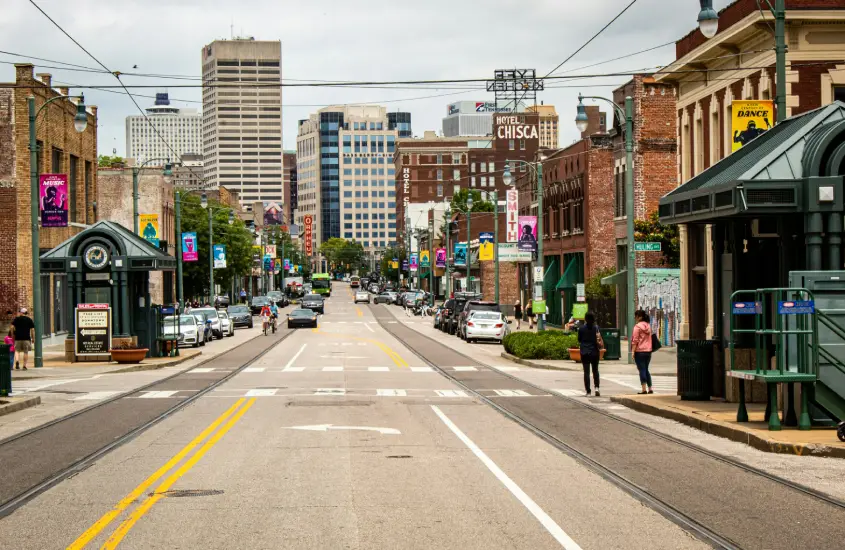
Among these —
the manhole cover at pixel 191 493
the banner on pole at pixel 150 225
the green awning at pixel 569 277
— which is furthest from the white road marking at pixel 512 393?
the green awning at pixel 569 277

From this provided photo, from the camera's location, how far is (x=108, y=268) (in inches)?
1468

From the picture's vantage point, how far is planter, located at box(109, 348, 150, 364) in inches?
1451

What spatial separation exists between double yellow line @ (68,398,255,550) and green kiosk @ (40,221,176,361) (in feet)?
62.6

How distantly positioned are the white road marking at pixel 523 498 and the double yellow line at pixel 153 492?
3617 millimetres

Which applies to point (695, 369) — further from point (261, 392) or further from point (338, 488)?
point (338, 488)

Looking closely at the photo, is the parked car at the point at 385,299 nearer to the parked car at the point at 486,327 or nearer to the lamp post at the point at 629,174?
the parked car at the point at 486,327

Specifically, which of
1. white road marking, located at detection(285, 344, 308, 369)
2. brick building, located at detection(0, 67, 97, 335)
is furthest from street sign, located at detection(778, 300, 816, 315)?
brick building, located at detection(0, 67, 97, 335)

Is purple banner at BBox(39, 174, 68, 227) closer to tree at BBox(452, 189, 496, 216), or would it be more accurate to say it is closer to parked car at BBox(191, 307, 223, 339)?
parked car at BBox(191, 307, 223, 339)

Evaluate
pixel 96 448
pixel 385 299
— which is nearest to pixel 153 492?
pixel 96 448

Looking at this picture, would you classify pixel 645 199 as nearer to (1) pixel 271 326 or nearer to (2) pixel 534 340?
(2) pixel 534 340

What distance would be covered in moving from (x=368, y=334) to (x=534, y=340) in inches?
1020

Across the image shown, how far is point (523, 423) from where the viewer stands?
18719 mm

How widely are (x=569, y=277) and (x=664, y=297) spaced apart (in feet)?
62.1

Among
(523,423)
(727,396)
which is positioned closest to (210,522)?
(523,423)
